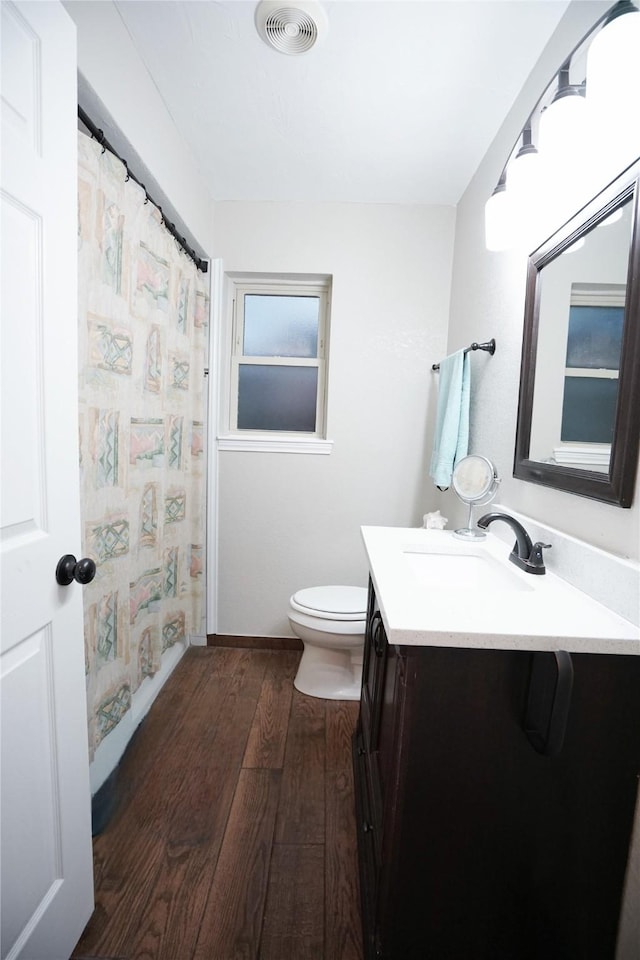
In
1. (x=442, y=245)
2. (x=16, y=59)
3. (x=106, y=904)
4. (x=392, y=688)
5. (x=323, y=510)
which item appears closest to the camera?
(x=16, y=59)

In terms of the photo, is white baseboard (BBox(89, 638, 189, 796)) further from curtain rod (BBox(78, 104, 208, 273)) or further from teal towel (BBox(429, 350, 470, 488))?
curtain rod (BBox(78, 104, 208, 273))

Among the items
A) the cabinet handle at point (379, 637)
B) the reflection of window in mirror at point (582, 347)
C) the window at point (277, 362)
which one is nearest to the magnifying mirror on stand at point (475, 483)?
the reflection of window in mirror at point (582, 347)

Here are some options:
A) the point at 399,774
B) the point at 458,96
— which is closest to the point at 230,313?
the point at 458,96

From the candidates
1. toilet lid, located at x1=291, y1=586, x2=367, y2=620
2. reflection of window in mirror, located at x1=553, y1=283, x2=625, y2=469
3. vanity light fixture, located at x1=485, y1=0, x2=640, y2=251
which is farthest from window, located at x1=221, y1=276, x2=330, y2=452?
reflection of window in mirror, located at x1=553, y1=283, x2=625, y2=469

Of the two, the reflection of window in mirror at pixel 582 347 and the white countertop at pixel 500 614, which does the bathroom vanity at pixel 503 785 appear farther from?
the reflection of window in mirror at pixel 582 347

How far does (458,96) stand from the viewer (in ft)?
4.81

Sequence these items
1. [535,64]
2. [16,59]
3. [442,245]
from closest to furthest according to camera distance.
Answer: [16,59]
[535,64]
[442,245]

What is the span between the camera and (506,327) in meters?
1.50

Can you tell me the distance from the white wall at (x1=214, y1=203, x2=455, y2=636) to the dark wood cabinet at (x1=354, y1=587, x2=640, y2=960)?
5.06 ft

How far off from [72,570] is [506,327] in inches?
59.1

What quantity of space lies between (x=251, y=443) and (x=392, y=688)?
1.64 metres

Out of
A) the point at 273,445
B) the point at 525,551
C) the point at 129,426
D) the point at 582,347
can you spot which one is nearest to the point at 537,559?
the point at 525,551

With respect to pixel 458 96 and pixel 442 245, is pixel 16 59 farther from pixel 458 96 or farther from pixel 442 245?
pixel 442 245

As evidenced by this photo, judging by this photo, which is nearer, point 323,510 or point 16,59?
point 16,59
